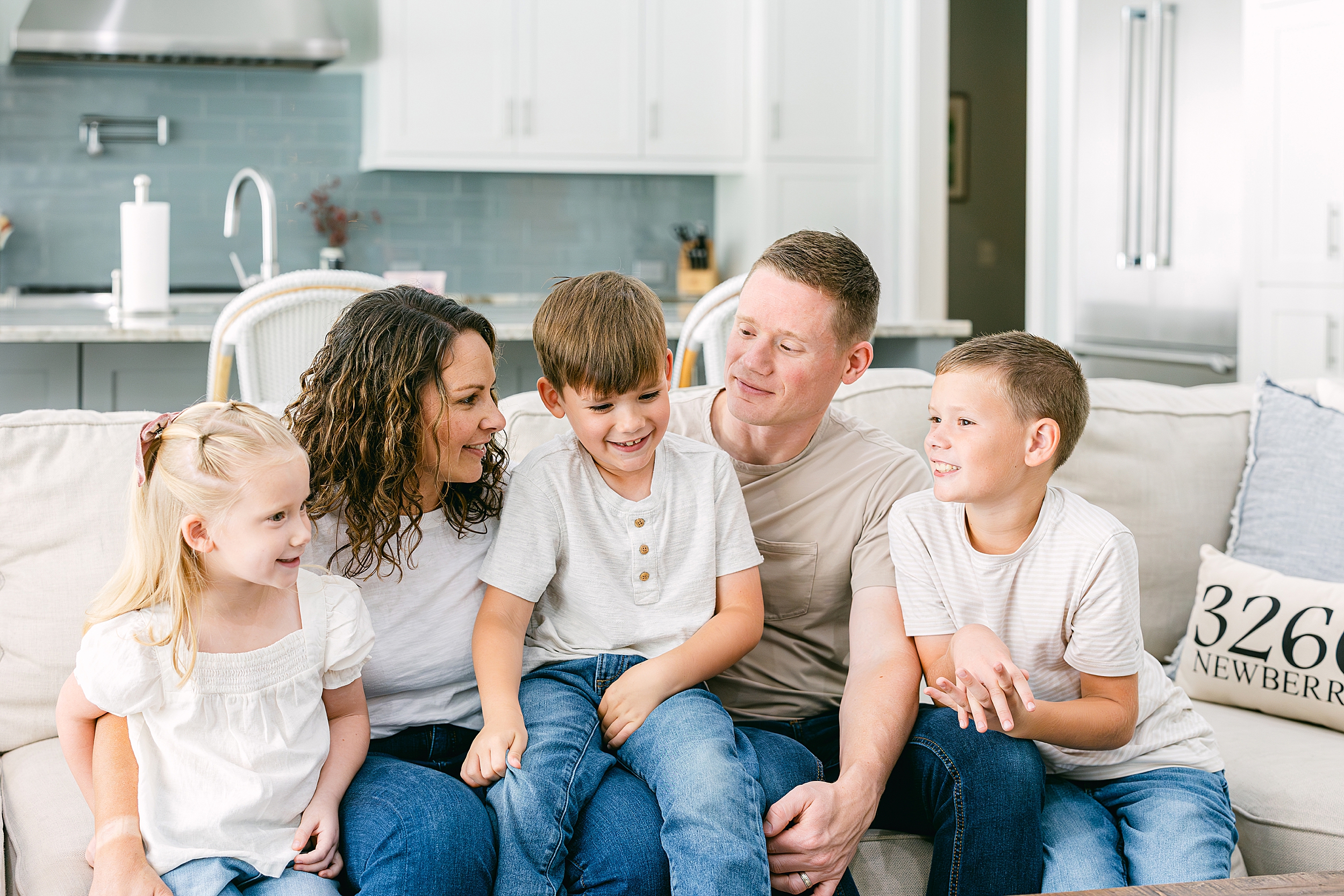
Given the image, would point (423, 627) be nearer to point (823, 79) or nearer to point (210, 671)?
point (210, 671)

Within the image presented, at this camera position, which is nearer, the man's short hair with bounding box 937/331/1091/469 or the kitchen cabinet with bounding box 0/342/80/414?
the man's short hair with bounding box 937/331/1091/469

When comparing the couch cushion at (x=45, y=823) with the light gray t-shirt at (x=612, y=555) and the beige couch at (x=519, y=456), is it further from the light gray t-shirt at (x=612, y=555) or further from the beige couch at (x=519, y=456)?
the light gray t-shirt at (x=612, y=555)

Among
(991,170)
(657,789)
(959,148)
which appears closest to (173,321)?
(657,789)

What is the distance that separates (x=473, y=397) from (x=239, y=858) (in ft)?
1.80

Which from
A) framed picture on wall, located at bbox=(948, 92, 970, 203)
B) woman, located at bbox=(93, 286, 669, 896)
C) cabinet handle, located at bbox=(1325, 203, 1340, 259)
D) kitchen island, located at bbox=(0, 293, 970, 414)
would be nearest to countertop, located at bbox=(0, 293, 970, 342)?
kitchen island, located at bbox=(0, 293, 970, 414)

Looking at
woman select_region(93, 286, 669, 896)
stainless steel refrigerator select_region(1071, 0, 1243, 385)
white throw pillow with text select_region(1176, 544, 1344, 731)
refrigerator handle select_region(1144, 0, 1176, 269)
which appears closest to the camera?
woman select_region(93, 286, 669, 896)

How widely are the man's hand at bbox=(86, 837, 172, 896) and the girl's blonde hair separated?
0.17 metres

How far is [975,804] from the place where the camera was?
1317mm

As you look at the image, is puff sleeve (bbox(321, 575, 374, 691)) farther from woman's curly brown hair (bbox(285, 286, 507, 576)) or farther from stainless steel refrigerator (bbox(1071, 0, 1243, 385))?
stainless steel refrigerator (bbox(1071, 0, 1243, 385))

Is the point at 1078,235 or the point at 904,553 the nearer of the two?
the point at 904,553

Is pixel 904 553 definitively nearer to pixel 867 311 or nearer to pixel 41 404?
pixel 867 311

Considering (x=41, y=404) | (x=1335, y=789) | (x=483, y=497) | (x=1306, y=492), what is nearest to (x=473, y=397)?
(x=483, y=497)

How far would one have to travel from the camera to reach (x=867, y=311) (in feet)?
5.29

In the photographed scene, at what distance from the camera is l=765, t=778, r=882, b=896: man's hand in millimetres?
1263
